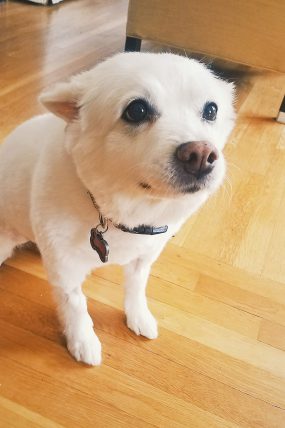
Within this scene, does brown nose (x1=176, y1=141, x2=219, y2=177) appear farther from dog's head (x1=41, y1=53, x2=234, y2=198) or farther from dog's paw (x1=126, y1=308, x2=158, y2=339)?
dog's paw (x1=126, y1=308, x2=158, y2=339)

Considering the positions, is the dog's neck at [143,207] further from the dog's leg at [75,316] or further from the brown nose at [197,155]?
the dog's leg at [75,316]

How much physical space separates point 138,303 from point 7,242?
1.43 feet

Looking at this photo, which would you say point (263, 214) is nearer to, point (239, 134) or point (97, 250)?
point (239, 134)

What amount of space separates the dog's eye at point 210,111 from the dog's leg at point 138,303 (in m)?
0.44

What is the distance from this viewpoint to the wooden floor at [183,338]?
975mm

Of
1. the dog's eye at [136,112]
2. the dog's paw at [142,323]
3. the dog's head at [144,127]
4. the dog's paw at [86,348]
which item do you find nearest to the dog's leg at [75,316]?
the dog's paw at [86,348]

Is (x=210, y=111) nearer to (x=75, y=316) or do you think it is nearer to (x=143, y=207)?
(x=143, y=207)

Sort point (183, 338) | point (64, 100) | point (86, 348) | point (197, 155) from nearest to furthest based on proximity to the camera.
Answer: point (197, 155), point (64, 100), point (86, 348), point (183, 338)

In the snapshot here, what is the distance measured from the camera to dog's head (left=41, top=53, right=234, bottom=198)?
0.73 metres

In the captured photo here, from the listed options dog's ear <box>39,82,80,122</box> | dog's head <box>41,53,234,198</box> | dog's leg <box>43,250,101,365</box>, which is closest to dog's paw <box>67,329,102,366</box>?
dog's leg <box>43,250,101,365</box>

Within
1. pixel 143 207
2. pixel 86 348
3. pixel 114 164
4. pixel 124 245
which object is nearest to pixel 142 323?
pixel 86 348

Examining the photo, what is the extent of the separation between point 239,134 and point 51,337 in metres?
1.56

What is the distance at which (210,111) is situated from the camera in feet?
2.79

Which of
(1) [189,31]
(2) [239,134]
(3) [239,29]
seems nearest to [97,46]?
(1) [189,31]
